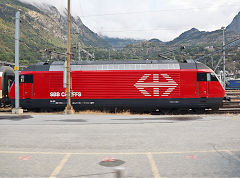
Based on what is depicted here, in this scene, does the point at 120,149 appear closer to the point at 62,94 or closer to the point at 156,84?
the point at 156,84

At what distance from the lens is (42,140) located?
30.2ft

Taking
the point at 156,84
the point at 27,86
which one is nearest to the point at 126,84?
the point at 156,84

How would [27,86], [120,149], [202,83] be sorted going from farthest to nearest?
[27,86] → [202,83] → [120,149]

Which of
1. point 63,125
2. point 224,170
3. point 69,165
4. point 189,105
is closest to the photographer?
point 224,170

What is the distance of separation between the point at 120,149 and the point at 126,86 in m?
12.5

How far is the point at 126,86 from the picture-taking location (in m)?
20.3

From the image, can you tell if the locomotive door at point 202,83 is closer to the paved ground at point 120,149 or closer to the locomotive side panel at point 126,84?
the locomotive side panel at point 126,84

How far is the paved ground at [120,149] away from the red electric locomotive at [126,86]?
24.6 ft

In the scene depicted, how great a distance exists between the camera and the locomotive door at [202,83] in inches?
781

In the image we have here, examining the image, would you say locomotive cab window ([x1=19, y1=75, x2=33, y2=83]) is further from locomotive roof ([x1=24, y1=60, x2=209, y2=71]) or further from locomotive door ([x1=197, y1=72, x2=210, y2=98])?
locomotive door ([x1=197, y1=72, x2=210, y2=98])

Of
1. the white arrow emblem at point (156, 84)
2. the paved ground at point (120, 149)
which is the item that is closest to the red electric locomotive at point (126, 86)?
the white arrow emblem at point (156, 84)

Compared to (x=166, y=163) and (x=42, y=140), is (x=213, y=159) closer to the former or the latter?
(x=166, y=163)

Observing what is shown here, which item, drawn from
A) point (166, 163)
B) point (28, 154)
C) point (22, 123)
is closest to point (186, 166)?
point (166, 163)

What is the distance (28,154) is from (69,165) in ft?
5.93
